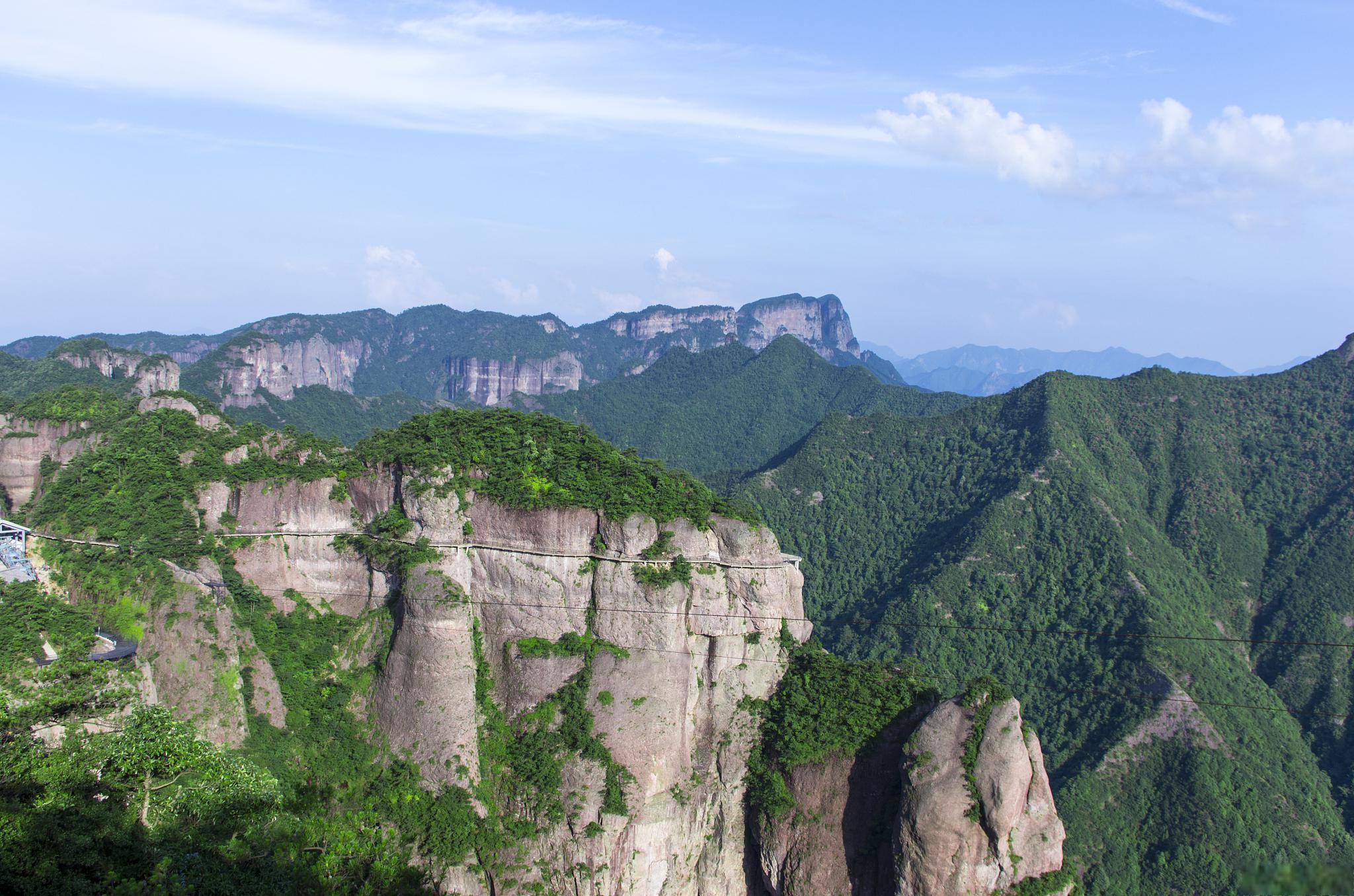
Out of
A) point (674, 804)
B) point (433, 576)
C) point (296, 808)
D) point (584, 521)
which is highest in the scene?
point (584, 521)

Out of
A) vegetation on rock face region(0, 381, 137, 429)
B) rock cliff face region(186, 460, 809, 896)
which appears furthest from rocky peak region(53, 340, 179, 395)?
rock cliff face region(186, 460, 809, 896)

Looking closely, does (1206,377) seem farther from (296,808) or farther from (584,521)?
(296,808)

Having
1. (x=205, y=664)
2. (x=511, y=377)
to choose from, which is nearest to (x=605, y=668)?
(x=205, y=664)

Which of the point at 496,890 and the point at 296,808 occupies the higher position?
the point at 296,808

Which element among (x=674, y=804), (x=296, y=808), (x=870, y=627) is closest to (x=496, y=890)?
(x=674, y=804)

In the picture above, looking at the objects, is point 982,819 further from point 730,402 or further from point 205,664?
point 730,402

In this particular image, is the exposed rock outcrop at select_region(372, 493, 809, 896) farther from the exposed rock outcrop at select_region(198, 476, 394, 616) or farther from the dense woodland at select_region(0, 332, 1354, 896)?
the exposed rock outcrop at select_region(198, 476, 394, 616)

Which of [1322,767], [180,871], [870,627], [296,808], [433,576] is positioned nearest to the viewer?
[180,871]
